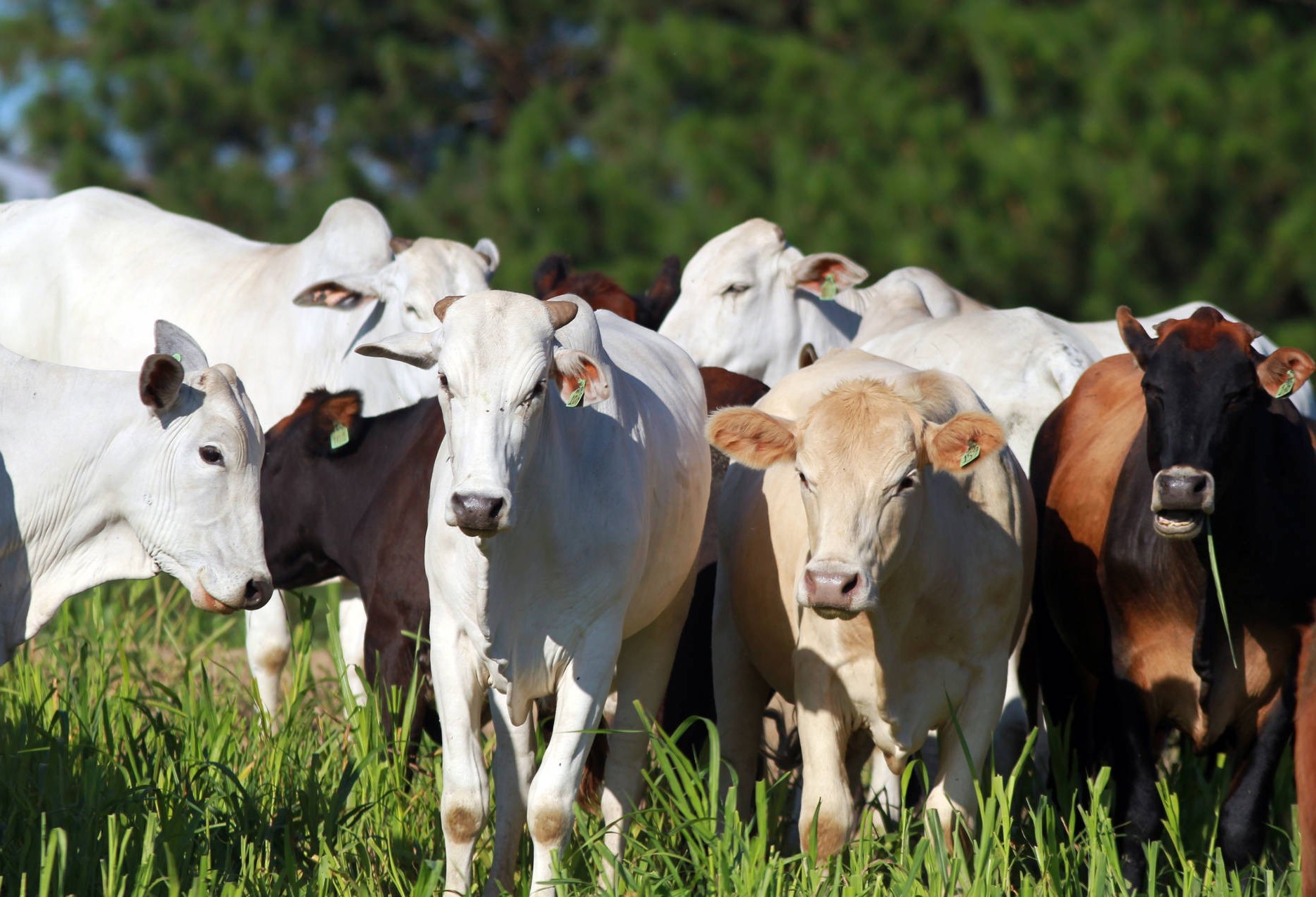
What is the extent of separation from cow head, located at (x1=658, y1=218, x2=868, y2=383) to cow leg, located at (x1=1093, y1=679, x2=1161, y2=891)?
9.68 ft

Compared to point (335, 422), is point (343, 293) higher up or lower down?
higher up

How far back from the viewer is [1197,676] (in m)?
4.94

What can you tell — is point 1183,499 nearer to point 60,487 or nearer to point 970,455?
A: point 970,455

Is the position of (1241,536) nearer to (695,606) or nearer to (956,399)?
(956,399)

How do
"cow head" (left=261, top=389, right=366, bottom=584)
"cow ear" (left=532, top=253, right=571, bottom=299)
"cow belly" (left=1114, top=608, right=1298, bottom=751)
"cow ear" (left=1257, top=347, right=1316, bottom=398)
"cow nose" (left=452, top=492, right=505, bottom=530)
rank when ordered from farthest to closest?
1. "cow ear" (left=532, top=253, right=571, bottom=299)
2. "cow head" (left=261, top=389, right=366, bottom=584)
3. "cow belly" (left=1114, top=608, right=1298, bottom=751)
4. "cow ear" (left=1257, top=347, right=1316, bottom=398)
5. "cow nose" (left=452, top=492, right=505, bottom=530)

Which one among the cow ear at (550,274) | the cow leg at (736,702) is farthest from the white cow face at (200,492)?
the cow ear at (550,274)

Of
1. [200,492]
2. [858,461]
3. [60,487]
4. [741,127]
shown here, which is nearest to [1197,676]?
[858,461]

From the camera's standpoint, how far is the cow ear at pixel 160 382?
3.99 metres

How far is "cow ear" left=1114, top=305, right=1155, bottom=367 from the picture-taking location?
4.77 meters

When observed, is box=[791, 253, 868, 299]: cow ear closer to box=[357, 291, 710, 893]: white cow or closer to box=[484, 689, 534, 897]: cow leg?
box=[357, 291, 710, 893]: white cow

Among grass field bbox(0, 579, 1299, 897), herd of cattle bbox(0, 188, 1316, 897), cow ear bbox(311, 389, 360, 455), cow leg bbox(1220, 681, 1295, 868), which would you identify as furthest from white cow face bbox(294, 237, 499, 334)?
cow leg bbox(1220, 681, 1295, 868)

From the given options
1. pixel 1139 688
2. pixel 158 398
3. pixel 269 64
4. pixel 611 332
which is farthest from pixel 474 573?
pixel 269 64

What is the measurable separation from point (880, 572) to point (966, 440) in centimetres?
42

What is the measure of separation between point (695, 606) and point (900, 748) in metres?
1.18
